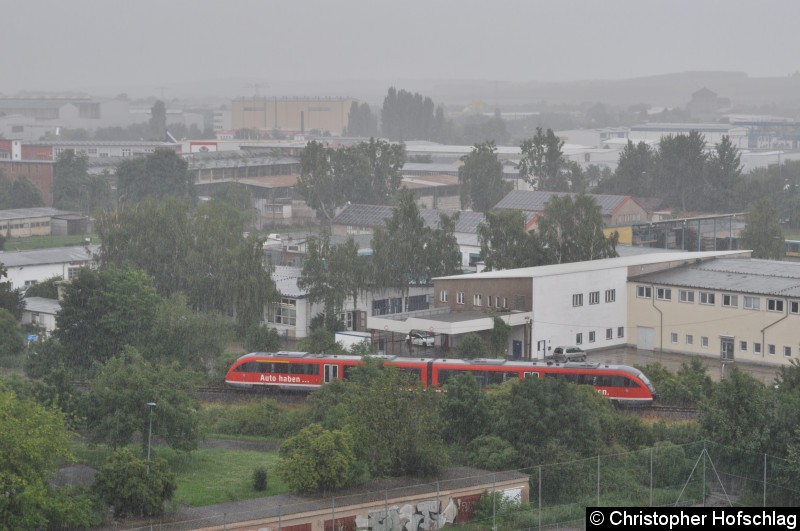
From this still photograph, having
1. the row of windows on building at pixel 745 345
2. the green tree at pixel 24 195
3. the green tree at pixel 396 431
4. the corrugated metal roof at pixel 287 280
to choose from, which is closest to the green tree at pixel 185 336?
the corrugated metal roof at pixel 287 280

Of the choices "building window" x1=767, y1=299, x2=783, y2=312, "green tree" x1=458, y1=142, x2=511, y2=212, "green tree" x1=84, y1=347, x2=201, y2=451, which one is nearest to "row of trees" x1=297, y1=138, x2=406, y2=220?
"green tree" x1=458, y1=142, x2=511, y2=212

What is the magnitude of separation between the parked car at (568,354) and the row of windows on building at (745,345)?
200cm

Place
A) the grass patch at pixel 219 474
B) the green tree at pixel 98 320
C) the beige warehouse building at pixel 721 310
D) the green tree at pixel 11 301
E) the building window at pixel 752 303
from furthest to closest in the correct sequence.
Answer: the green tree at pixel 11 301 → the building window at pixel 752 303 → the beige warehouse building at pixel 721 310 → the green tree at pixel 98 320 → the grass patch at pixel 219 474

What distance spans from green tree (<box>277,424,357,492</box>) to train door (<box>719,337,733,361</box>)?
11.5 m

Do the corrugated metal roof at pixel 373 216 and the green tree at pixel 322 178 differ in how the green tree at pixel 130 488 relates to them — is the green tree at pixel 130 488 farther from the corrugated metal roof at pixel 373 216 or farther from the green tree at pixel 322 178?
the green tree at pixel 322 178

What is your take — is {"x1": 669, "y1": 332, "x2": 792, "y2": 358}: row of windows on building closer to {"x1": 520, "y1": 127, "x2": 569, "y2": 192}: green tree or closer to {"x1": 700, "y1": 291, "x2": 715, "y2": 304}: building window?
{"x1": 700, "y1": 291, "x2": 715, "y2": 304}: building window

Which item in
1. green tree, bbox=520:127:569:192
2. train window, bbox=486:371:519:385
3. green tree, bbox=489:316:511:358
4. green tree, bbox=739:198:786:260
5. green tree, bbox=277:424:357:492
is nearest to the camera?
green tree, bbox=277:424:357:492

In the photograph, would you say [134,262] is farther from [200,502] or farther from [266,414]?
[200,502]

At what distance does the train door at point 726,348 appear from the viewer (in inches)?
942

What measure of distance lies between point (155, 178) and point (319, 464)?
116ft

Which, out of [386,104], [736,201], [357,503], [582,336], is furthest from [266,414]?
[386,104]

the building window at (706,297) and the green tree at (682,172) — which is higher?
the green tree at (682,172)

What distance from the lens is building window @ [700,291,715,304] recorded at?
2411 centimetres

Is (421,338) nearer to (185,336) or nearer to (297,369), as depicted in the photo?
(297,369)
